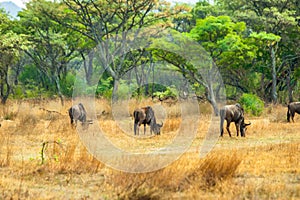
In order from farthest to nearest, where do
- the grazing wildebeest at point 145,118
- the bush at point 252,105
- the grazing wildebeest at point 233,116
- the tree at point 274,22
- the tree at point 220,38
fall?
the tree at point 274,22 < the bush at point 252,105 < the tree at point 220,38 < the grazing wildebeest at point 145,118 < the grazing wildebeest at point 233,116

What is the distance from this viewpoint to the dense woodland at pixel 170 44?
23.1m

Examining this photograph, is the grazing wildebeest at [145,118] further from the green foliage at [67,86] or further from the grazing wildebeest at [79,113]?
the green foliage at [67,86]

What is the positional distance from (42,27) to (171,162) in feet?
81.9

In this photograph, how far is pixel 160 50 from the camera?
20.3m

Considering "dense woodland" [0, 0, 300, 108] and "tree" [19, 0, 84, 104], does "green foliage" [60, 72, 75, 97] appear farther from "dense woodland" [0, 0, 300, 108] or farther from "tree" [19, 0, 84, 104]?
"tree" [19, 0, 84, 104]

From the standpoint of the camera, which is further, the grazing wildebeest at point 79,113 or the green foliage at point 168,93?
the green foliage at point 168,93

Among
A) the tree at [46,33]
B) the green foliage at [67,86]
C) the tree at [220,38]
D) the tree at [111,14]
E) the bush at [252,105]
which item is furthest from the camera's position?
the green foliage at [67,86]

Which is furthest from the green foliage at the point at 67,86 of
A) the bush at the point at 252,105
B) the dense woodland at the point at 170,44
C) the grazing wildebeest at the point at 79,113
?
the grazing wildebeest at the point at 79,113

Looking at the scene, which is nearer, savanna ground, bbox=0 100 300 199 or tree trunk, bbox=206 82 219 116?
savanna ground, bbox=0 100 300 199

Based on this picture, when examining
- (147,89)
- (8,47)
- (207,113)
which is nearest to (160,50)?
(147,89)

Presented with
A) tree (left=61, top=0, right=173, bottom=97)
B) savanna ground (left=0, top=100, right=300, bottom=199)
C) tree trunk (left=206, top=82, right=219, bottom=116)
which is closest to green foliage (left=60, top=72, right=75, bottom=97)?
tree (left=61, top=0, right=173, bottom=97)

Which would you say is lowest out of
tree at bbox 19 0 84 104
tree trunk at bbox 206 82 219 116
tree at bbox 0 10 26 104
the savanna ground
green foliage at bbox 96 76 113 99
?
the savanna ground

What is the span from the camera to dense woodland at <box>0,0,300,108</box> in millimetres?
23109

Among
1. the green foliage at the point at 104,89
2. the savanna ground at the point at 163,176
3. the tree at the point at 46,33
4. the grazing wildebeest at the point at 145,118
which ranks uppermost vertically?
the tree at the point at 46,33
